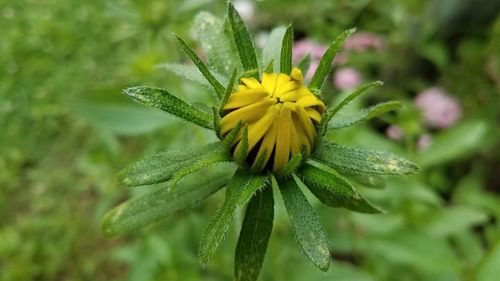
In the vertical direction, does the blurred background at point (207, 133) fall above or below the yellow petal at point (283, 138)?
below

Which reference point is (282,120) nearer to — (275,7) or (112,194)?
(112,194)

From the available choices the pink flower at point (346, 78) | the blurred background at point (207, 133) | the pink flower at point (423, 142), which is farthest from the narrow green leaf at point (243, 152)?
the pink flower at point (346, 78)

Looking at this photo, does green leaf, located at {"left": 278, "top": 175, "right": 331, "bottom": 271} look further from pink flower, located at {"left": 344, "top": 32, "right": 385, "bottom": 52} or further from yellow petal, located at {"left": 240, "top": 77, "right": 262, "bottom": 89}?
pink flower, located at {"left": 344, "top": 32, "right": 385, "bottom": 52}

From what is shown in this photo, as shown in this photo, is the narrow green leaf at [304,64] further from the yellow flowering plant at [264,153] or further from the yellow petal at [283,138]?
the yellow petal at [283,138]

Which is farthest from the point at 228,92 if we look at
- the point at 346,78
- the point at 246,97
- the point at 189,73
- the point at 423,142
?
the point at 346,78

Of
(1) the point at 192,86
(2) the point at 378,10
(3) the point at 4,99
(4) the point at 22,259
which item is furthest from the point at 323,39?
(4) the point at 22,259

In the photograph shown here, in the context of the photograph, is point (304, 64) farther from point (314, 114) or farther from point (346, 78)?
point (346, 78)
